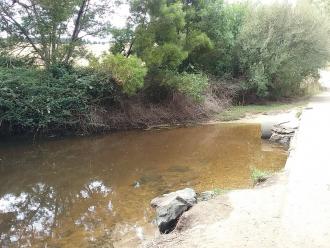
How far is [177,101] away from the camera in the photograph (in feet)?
55.2

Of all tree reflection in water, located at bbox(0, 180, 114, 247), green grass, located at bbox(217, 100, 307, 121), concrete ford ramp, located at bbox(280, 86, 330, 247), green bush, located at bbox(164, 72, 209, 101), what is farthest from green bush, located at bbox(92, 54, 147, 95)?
concrete ford ramp, located at bbox(280, 86, 330, 247)

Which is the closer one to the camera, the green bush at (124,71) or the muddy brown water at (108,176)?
the muddy brown water at (108,176)

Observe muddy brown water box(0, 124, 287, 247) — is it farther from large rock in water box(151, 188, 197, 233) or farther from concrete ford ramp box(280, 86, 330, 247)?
concrete ford ramp box(280, 86, 330, 247)

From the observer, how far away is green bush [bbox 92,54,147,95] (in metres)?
14.3

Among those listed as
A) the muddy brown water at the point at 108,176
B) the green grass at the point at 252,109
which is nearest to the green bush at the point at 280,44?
the green grass at the point at 252,109

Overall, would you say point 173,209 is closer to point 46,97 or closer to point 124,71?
point 124,71

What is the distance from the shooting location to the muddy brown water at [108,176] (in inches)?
279

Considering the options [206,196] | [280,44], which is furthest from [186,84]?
[206,196]

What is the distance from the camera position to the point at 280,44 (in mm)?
19203

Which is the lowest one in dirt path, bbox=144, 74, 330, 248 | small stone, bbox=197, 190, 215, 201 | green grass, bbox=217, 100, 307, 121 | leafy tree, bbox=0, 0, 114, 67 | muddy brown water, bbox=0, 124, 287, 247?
muddy brown water, bbox=0, 124, 287, 247

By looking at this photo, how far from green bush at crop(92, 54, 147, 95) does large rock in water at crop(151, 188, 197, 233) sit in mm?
7873

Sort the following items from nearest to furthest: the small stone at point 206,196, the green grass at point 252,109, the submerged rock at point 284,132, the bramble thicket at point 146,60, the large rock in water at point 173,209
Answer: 1. the large rock in water at point 173,209
2. the small stone at point 206,196
3. the submerged rock at point 284,132
4. the bramble thicket at point 146,60
5. the green grass at point 252,109

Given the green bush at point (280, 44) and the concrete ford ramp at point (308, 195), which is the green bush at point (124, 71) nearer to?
the concrete ford ramp at point (308, 195)

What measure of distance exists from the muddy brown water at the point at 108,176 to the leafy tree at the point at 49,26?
3.87m
